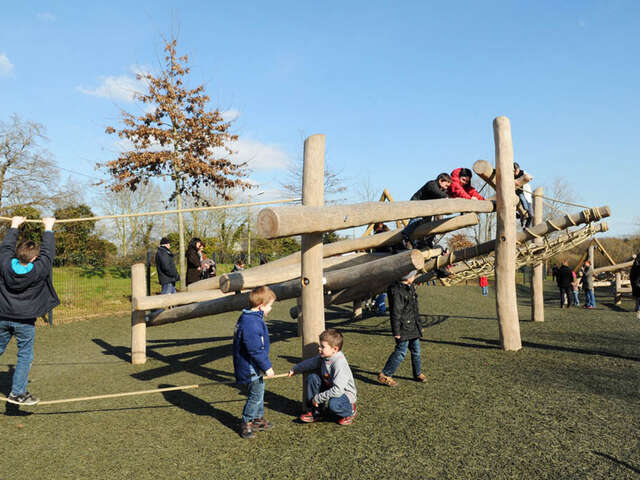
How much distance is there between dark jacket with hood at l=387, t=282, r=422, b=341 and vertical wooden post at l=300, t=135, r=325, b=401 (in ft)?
4.17

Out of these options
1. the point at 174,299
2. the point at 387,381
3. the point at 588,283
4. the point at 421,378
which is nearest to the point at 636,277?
the point at 421,378

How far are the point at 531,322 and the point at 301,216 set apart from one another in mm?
8905

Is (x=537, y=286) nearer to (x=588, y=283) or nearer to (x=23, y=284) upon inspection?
(x=588, y=283)

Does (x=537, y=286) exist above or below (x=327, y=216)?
below

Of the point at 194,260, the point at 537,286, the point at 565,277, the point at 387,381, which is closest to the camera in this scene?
the point at 387,381

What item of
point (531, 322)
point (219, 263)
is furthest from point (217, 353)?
point (219, 263)

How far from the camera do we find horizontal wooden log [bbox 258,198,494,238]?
11.3ft

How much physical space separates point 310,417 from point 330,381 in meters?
0.42

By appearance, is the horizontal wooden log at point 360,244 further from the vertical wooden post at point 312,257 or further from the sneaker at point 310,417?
the sneaker at point 310,417

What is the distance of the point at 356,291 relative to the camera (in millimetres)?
7289

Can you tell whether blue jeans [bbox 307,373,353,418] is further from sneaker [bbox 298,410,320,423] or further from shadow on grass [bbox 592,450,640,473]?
shadow on grass [bbox 592,450,640,473]

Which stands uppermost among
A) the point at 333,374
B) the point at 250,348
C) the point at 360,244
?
the point at 360,244

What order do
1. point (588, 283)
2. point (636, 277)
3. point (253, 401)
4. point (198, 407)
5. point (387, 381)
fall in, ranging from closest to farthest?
point (253, 401)
point (198, 407)
point (387, 381)
point (636, 277)
point (588, 283)

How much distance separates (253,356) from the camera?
150 inches
